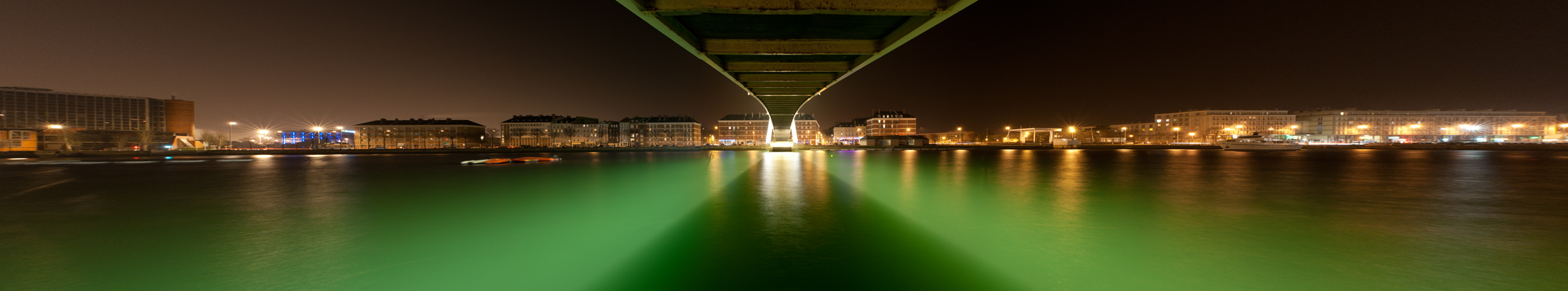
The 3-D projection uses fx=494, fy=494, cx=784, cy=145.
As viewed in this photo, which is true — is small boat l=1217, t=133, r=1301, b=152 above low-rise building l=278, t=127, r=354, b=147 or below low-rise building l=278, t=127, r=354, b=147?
below

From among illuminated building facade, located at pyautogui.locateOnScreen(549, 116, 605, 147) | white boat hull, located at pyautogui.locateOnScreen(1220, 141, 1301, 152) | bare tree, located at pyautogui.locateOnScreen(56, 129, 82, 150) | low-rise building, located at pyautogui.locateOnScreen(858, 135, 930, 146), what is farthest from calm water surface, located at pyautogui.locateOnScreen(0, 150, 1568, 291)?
illuminated building facade, located at pyautogui.locateOnScreen(549, 116, 605, 147)

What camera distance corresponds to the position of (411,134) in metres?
119

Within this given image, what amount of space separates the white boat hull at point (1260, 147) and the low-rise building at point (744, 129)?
101680mm

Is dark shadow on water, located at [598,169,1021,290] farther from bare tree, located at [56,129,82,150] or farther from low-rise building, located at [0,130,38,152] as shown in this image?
low-rise building, located at [0,130,38,152]

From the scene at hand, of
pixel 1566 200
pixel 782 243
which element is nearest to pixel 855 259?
pixel 782 243

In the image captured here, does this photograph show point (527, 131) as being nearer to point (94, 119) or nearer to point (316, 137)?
point (316, 137)

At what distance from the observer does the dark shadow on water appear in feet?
16.1

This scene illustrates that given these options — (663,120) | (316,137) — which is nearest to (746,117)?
(663,120)

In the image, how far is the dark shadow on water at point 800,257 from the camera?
490 centimetres

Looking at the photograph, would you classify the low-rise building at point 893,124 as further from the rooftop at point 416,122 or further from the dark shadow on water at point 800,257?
the dark shadow on water at point 800,257

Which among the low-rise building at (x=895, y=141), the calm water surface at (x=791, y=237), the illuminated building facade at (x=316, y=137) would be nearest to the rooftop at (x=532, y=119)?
the illuminated building facade at (x=316, y=137)

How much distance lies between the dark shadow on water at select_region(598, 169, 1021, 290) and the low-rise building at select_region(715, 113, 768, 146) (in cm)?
13518

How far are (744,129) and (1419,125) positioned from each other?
497ft

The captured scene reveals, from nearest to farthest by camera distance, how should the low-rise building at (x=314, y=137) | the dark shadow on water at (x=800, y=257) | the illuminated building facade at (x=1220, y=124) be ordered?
the dark shadow on water at (x=800, y=257) → the low-rise building at (x=314, y=137) → the illuminated building facade at (x=1220, y=124)
